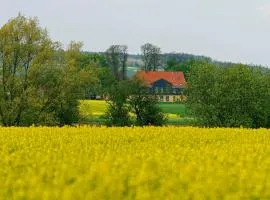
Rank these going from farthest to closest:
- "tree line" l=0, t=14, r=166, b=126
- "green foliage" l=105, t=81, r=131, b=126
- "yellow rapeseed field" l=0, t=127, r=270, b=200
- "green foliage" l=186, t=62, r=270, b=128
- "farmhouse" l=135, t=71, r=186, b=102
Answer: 1. "farmhouse" l=135, t=71, r=186, b=102
2. "green foliage" l=186, t=62, r=270, b=128
3. "green foliage" l=105, t=81, r=131, b=126
4. "tree line" l=0, t=14, r=166, b=126
5. "yellow rapeseed field" l=0, t=127, r=270, b=200

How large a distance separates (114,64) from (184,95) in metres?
98.1

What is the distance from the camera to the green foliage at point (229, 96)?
220 ft

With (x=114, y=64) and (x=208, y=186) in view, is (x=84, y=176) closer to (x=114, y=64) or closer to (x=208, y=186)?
(x=208, y=186)

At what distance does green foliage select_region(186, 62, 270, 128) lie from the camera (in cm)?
6712

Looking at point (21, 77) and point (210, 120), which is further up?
point (21, 77)

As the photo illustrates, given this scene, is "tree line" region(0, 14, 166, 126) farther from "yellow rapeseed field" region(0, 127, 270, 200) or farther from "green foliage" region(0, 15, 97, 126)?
"yellow rapeseed field" region(0, 127, 270, 200)

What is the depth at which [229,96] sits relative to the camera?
6769 centimetres

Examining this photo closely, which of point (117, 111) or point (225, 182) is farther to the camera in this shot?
point (117, 111)

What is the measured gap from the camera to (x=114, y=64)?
16962 cm

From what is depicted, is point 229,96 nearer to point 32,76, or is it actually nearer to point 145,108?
point 145,108

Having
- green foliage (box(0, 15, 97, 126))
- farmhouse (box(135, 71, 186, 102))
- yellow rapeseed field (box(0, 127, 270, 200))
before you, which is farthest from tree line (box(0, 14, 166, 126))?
farmhouse (box(135, 71, 186, 102))

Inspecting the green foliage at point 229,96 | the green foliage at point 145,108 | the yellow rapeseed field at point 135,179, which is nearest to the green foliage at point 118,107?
the green foliage at point 145,108

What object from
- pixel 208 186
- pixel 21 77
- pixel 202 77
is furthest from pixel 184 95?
pixel 208 186

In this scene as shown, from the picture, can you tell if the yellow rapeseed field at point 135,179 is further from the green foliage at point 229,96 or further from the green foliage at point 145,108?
the green foliage at point 229,96
